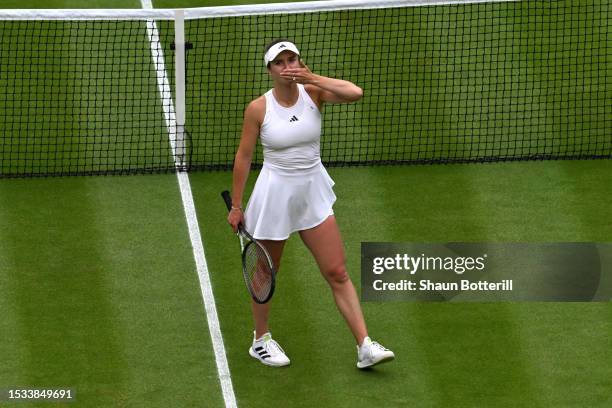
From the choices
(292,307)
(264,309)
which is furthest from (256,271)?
(292,307)

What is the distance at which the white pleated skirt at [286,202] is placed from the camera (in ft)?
41.9

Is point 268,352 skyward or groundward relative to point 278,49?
groundward

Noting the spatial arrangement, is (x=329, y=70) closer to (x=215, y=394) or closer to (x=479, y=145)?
(x=479, y=145)

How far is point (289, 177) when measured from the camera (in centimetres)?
1276

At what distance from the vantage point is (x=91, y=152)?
17.4m

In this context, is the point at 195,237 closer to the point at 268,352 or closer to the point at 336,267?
the point at 268,352

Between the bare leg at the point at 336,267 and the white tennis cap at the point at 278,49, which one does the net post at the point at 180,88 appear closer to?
the bare leg at the point at 336,267

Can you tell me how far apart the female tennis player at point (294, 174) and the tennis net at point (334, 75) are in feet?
14.0

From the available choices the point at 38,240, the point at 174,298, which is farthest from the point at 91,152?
the point at 174,298

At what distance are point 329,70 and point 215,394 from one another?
7.05 m

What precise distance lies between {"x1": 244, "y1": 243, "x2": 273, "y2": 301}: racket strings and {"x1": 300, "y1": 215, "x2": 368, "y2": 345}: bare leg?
419 millimetres

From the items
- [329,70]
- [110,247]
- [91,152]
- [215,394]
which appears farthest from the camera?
[329,70]

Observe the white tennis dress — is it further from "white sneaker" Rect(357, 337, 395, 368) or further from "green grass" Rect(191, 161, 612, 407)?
"green grass" Rect(191, 161, 612, 407)

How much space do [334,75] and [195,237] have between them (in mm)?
4186
